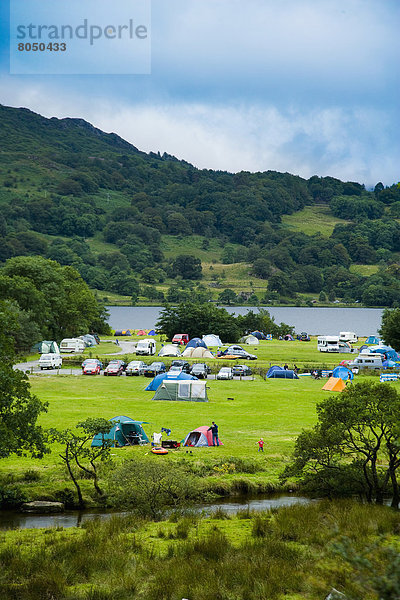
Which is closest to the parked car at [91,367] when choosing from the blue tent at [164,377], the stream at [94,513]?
the blue tent at [164,377]

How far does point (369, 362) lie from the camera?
5238 centimetres

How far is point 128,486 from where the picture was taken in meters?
17.5

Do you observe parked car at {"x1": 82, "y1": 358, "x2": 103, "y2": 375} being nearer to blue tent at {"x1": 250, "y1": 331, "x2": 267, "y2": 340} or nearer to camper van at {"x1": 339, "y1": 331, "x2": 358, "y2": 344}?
blue tent at {"x1": 250, "y1": 331, "x2": 267, "y2": 340}

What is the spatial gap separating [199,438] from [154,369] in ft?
78.6

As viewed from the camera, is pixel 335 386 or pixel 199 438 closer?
pixel 199 438

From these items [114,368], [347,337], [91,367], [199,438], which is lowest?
[347,337]

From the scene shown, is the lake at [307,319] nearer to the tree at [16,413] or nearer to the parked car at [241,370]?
the parked car at [241,370]

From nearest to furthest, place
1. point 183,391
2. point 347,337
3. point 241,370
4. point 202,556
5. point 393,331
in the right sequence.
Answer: point 202,556 → point 183,391 → point 241,370 → point 393,331 → point 347,337

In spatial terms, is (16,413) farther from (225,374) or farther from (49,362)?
(49,362)

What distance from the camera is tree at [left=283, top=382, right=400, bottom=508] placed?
1686 centimetres

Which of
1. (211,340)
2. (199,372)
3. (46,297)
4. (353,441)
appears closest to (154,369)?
(199,372)

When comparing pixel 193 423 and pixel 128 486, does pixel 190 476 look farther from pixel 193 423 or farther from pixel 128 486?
pixel 193 423

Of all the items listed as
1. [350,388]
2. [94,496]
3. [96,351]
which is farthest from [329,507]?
[96,351]

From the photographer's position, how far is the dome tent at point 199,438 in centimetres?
2436
